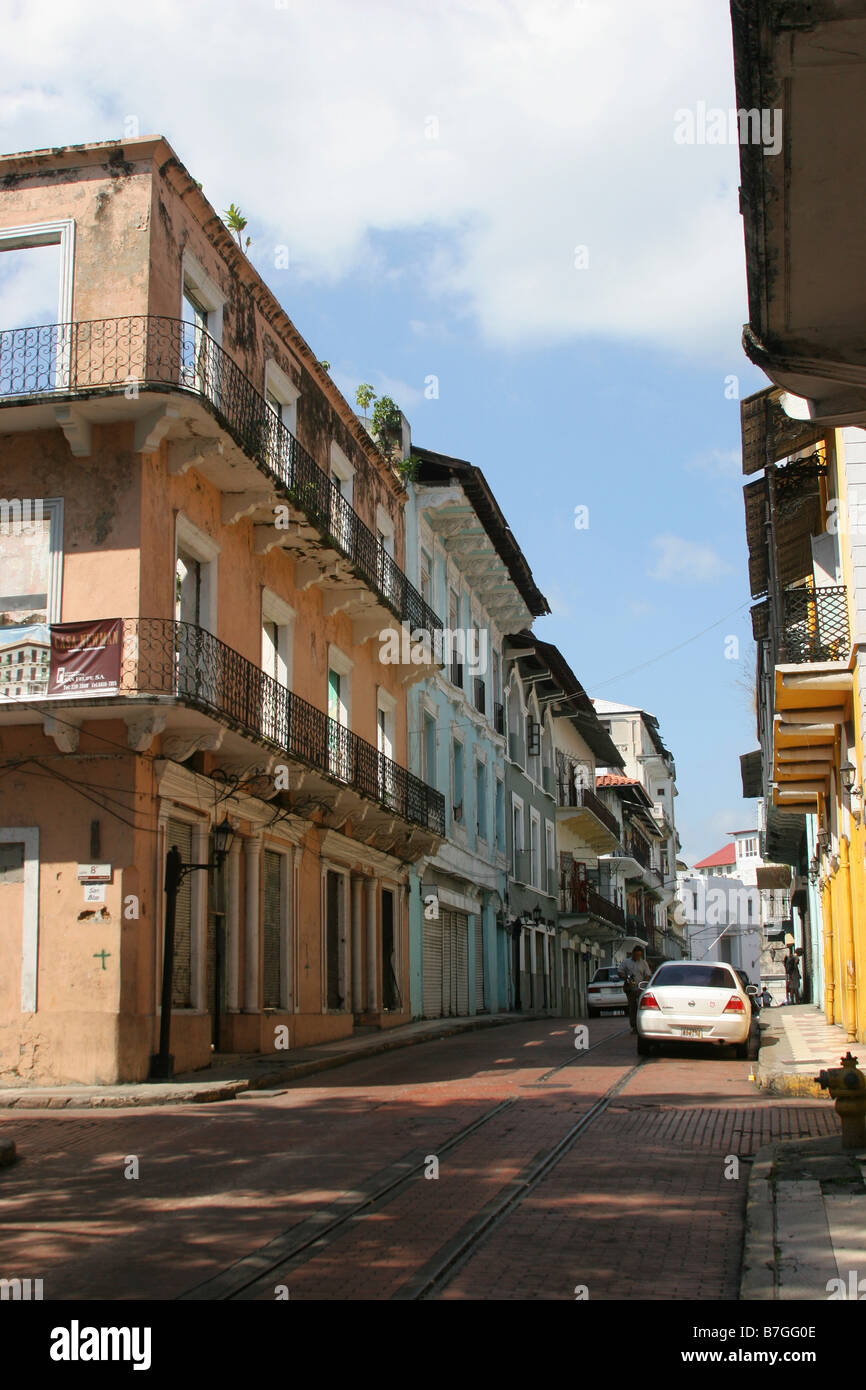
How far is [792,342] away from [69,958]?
427 inches

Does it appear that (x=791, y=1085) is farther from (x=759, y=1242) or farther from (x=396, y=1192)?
(x=759, y=1242)

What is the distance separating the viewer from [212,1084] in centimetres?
1509

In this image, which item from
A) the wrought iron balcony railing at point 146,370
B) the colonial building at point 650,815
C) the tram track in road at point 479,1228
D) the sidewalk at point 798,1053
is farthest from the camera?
the colonial building at point 650,815

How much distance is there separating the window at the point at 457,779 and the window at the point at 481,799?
1644 millimetres

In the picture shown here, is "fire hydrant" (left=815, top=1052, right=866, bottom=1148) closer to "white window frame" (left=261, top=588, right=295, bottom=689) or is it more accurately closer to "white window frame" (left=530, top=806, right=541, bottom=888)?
"white window frame" (left=261, top=588, right=295, bottom=689)

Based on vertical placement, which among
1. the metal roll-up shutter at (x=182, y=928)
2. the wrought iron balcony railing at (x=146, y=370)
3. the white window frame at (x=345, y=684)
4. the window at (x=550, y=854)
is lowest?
the metal roll-up shutter at (x=182, y=928)

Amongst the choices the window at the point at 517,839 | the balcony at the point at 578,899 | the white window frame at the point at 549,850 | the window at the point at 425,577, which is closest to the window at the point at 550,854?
the white window frame at the point at 549,850

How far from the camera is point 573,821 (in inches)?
1962

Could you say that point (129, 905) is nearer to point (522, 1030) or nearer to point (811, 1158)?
point (811, 1158)

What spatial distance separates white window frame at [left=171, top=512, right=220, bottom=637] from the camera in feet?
58.6

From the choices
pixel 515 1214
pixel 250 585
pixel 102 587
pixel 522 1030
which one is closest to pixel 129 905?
pixel 102 587

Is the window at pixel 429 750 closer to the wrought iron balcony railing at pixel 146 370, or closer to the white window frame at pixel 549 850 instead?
the wrought iron balcony railing at pixel 146 370

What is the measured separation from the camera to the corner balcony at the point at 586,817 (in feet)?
159

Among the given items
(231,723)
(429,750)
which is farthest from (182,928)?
(429,750)
